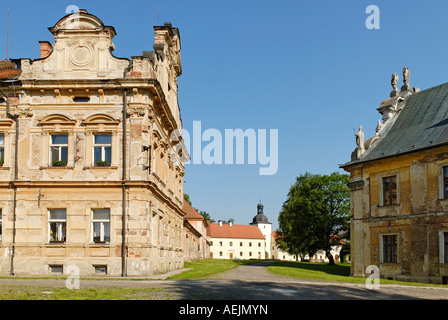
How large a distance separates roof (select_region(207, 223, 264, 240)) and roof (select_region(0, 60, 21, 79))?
112 meters

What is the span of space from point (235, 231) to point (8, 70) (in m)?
119

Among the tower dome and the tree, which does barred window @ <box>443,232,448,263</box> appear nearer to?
the tree

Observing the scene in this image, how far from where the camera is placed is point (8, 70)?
25688mm

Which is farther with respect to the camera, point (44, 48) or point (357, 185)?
point (357, 185)

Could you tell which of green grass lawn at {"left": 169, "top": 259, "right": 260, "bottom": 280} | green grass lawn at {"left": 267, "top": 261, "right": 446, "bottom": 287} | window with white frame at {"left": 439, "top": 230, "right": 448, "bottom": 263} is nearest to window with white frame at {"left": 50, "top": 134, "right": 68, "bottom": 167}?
green grass lawn at {"left": 169, "top": 259, "right": 260, "bottom": 280}

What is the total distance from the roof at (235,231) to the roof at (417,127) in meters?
107

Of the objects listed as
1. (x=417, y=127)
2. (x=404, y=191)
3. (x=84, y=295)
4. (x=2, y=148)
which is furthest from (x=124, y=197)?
(x=417, y=127)

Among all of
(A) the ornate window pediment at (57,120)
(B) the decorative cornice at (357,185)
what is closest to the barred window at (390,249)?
(B) the decorative cornice at (357,185)

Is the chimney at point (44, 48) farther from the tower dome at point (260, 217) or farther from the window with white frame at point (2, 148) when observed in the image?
the tower dome at point (260, 217)

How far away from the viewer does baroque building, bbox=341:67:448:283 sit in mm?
26188

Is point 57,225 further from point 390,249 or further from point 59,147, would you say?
point 390,249
